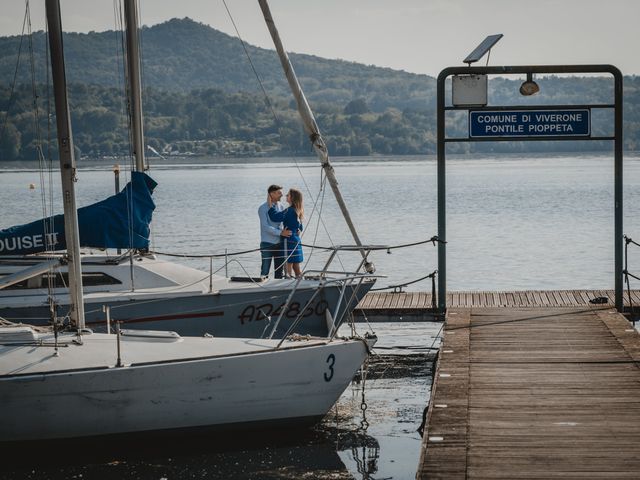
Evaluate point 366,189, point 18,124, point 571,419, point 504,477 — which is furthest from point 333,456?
point 366,189

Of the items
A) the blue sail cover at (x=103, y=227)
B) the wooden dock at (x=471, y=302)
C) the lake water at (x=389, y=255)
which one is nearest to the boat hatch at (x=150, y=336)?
the lake water at (x=389, y=255)

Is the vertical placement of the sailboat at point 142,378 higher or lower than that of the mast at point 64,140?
lower

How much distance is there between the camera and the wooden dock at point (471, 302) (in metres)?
18.0

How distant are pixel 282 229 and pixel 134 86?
129 inches

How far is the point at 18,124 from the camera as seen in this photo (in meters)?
70.2

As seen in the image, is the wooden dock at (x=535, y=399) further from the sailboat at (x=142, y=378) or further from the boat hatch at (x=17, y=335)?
the boat hatch at (x=17, y=335)

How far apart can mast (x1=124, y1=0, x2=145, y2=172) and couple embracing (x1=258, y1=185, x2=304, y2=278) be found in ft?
7.01

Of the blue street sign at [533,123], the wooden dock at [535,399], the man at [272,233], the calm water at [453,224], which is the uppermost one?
the blue street sign at [533,123]

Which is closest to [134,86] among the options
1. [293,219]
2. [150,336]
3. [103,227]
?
[103,227]

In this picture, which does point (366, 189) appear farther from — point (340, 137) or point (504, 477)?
point (504, 477)

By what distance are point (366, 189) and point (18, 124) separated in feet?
127

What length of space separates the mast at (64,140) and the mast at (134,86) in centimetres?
553

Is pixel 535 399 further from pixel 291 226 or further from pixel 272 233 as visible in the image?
pixel 272 233

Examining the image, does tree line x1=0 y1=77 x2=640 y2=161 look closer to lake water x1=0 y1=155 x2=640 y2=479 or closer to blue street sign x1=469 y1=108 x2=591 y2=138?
lake water x1=0 y1=155 x2=640 y2=479
